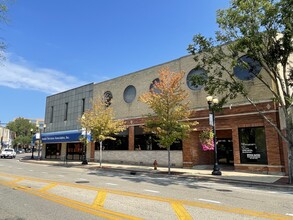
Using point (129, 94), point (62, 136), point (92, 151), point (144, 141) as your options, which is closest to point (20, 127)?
point (62, 136)

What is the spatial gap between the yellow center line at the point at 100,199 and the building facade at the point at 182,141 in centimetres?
1313

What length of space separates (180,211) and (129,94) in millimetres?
23278

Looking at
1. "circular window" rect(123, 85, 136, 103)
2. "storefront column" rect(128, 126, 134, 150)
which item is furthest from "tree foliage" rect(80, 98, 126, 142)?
"circular window" rect(123, 85, 136, 103)

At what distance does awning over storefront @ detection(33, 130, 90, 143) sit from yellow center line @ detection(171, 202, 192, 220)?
81.3ft

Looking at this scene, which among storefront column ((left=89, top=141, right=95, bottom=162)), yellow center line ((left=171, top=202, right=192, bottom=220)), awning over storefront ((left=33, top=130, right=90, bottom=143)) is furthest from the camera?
awning over storefront ((left=33, top=130, right=90, bottom=143))

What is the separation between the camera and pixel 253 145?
1931 centimetres

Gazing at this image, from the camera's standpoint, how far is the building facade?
62.2 feet

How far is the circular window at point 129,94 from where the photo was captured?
29.5m

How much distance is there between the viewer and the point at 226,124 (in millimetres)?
20938

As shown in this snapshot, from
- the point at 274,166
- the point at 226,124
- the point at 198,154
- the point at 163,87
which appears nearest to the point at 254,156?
the point at 274,166

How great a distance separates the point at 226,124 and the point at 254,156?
329cm

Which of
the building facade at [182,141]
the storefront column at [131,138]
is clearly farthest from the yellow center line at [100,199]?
the storefront column at [131,138]

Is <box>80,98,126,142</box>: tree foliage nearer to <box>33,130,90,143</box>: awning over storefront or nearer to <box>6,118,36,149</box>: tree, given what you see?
<box>33,130,90,143</box>: awning over storefront

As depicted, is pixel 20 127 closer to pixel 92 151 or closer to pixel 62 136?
pixel 62 136
